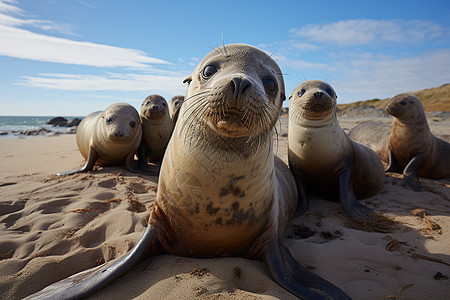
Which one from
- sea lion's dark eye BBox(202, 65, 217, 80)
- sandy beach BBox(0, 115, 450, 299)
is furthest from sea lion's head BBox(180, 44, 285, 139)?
sandy beach BBox(0, 115, 450, 299)

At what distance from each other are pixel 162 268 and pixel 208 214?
430 mm

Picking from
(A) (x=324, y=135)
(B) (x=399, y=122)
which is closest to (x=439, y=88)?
(B) (x=399, y=122)

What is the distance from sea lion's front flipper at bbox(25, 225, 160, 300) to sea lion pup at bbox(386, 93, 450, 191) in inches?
193

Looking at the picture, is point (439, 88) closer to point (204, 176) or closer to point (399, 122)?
point (399, 122)

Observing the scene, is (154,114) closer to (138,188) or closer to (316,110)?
(138,188)

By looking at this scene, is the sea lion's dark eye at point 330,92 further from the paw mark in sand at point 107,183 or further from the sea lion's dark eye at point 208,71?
the paw mark in sand at point 107,183

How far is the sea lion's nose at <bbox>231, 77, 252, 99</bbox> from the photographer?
1596mm

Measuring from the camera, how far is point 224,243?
2.00 metres

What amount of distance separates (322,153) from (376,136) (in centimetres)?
355

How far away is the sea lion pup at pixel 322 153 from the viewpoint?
3.84 meters

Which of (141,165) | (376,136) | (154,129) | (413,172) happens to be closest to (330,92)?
(413,172)

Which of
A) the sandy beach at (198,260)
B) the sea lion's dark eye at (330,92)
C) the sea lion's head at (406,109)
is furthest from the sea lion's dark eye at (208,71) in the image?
the sea lion's head at (406,109)

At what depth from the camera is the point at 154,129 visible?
6.71m

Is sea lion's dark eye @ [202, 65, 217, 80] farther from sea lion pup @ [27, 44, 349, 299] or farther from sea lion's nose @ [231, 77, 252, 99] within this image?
sea lion's nose @ [231, 77, 252, 99]
